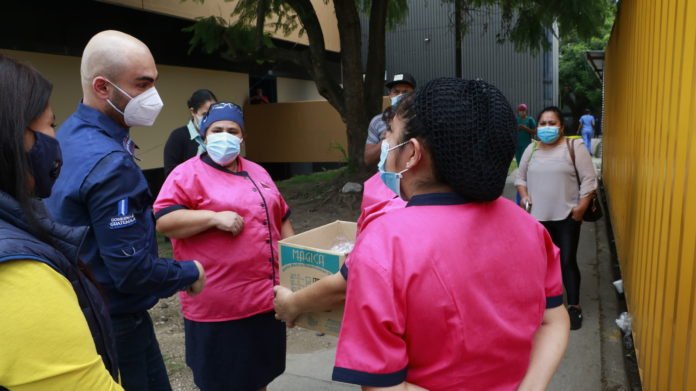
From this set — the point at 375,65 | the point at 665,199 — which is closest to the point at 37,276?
the point at 665,199

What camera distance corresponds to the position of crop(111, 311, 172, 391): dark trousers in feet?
7.48

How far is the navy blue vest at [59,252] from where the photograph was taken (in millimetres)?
1188

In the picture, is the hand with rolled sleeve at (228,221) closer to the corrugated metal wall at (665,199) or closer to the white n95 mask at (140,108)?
the white n95 mask at (140,108)

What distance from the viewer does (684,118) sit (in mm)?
2303

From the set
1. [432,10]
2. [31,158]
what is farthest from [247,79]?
[31,158]

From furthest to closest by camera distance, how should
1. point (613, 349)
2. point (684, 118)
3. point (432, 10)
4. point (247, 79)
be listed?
point (432, 10)
point (247, 79)
point (613, 349)
point (684, 118)

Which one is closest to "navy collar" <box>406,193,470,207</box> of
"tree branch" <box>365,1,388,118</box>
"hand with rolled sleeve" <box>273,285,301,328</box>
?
"hand with rolled sleeve" <box>273,285,301,328</box>

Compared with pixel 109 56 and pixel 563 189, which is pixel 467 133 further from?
pixel 563 189

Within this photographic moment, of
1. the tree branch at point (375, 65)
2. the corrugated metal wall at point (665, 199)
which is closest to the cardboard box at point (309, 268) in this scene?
the corrugated metal wall at point (665, 199)

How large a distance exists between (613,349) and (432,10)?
19.5 meters

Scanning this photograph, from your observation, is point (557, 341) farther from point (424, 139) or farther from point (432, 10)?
point (432, 10)

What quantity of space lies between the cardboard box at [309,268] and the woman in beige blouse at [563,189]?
9.76ft

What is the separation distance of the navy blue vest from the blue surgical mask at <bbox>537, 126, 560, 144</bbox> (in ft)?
13.7

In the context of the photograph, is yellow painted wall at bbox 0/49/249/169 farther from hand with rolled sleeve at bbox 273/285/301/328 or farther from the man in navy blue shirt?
hand with rolled sleeve at bbox 273/285/301/328
